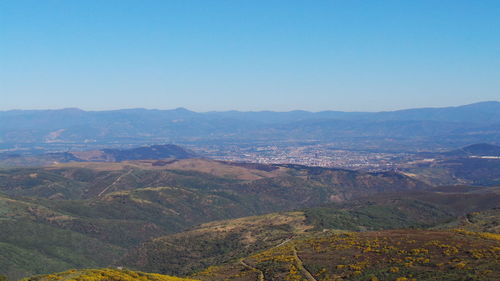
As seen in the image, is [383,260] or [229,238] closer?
[383,260]

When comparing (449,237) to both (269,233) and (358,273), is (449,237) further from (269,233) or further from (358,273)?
(269,233)

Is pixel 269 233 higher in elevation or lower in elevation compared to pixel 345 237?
lower

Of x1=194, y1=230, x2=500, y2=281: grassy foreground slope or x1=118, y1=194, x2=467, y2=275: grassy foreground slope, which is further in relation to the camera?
x1=118, y1=194, x2=467, y2=275: grassy foreground slope

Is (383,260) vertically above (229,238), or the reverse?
(383,260)

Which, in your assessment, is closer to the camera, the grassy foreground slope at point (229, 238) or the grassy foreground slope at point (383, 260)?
the grassy foreground slope at point (383, 260)

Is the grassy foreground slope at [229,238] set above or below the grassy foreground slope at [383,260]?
below

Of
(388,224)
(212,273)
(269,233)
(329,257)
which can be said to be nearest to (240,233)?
(269,233)

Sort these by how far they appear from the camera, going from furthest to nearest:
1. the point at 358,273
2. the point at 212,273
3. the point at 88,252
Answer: the point at 88,252 → the point at 212,273 → the point at 358,273

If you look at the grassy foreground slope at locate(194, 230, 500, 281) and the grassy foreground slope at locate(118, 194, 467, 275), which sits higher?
the grassy foreground slope at locate(194, 230, 500, 281)
